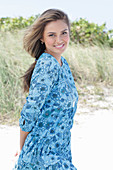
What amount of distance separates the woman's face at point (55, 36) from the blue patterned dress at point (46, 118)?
0.08m

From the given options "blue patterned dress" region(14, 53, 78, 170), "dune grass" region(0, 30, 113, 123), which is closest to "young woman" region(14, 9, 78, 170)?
"blue patterned dress" region(14, 53, 78, 170)

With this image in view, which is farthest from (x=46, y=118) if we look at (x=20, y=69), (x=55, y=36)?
(x=20, y=69)

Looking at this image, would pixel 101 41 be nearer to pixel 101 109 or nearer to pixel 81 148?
pixel 101 109

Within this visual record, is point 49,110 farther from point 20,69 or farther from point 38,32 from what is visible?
point 20,69

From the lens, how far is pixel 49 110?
5.72 feet

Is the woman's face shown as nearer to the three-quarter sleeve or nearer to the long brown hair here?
the long brown hair

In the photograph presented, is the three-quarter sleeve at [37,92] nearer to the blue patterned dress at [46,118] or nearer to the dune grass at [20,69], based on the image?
the blue patterned dress at [46,118]

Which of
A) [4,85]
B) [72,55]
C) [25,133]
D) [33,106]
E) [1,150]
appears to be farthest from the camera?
[72,55]

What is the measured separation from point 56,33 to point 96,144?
7.79 ft

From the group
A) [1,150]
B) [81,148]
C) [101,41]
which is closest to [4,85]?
[1,150]

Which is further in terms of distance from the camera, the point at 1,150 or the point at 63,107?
the point at 1,150

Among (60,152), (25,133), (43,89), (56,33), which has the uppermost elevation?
(56,33)

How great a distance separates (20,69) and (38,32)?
3.78 metres

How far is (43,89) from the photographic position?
1.67 m
